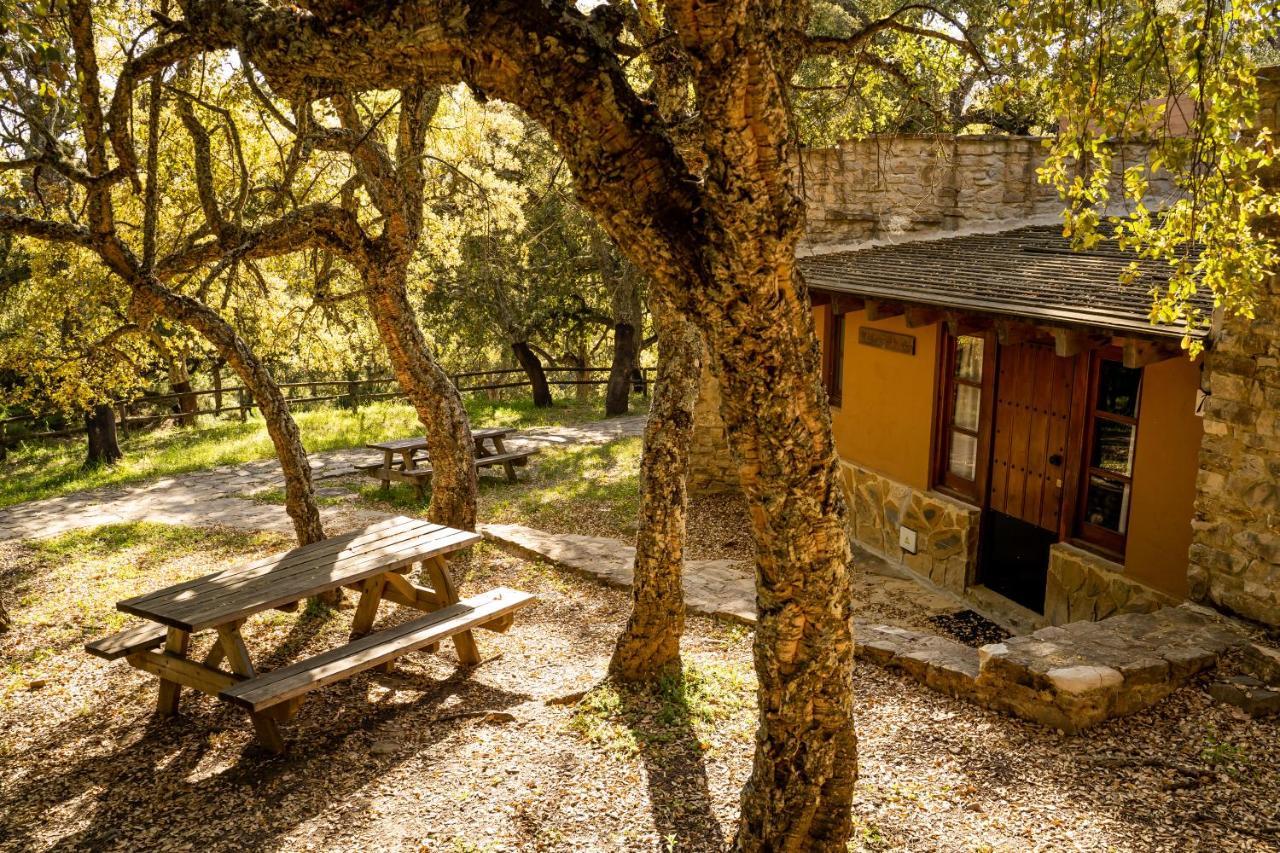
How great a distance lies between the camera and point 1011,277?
7.67 meters

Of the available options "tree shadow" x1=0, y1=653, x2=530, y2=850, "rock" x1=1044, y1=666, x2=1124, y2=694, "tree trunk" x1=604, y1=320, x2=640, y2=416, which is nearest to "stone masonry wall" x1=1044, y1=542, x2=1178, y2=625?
"rock" x1=1044, y1=666, x2=1124, y2=694

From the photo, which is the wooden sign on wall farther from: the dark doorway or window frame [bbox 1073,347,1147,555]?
window frame [bbox 1073,347,1147,555]

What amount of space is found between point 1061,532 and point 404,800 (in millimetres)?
5430

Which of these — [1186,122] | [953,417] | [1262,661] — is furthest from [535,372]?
[1186,122]

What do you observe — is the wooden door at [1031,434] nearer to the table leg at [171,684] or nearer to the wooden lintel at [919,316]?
the wooden lintel at [919,316]

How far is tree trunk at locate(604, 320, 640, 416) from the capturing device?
56.3 feet

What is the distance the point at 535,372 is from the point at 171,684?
13448 millimetres

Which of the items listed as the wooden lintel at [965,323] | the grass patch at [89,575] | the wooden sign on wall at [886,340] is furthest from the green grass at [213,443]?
the wooden lintel at [965,323]

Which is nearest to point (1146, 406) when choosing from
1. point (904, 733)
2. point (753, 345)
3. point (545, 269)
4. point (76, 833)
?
point (904, 733)

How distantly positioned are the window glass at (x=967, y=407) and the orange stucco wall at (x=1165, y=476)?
1.83 meters

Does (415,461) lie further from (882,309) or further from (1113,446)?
(1113,446)

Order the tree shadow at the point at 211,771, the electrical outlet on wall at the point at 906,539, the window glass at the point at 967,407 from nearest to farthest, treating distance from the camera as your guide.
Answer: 1. the tree shadow at the point at 211,771
2. the window glass at the point at 967,407
3. the electrical outlet on wall at the point at 906,539

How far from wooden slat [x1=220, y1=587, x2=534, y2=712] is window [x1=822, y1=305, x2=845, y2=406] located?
520cm

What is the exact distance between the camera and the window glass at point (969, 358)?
8172 millimetres
